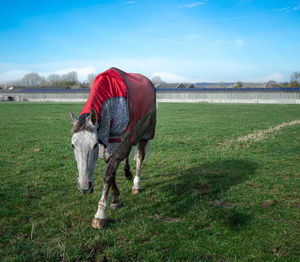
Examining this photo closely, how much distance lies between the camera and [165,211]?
4680 millimetres

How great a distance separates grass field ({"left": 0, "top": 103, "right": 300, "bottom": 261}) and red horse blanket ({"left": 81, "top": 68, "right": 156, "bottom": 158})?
4.51 feet

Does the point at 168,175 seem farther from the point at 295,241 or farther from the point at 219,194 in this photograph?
the point at 295,241

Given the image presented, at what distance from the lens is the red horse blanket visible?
411 cm

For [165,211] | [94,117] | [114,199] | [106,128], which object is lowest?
[165,211]

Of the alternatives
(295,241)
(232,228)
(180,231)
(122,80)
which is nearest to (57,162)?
(122,80)

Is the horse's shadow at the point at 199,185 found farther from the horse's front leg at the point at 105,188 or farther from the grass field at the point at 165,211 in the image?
the horse's front leg at the point at 105,188

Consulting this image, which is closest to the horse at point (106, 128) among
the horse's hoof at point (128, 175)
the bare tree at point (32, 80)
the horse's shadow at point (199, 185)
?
the horse's shadow at point (199, 185)

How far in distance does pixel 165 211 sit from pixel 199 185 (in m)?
1.59

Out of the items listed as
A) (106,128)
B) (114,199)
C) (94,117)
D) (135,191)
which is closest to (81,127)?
(94,117)

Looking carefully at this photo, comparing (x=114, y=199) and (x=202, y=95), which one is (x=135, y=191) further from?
(x=202, y=95)

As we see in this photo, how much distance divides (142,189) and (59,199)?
175 centimetres

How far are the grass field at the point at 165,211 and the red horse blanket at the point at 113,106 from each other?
54.2 inches

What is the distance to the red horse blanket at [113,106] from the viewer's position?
411 cm

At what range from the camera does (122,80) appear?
178 inches
